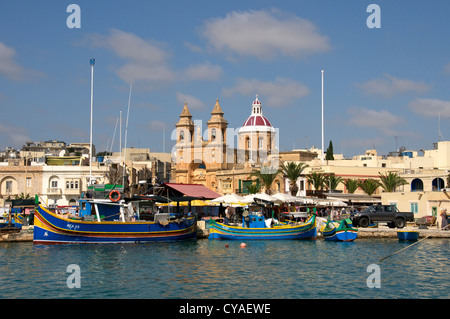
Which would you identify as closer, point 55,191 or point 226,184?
point 55,191

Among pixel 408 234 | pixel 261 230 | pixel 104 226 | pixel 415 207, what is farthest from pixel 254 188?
pixel 104 226

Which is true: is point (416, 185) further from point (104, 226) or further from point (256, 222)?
point (104, 226)

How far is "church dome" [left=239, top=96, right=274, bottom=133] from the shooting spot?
305 feet

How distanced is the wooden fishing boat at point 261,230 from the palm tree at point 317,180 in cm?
2163

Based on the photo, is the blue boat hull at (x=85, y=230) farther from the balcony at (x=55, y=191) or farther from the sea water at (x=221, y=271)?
the balcony at (x=55, y=191)

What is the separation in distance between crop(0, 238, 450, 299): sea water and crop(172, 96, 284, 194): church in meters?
48.8

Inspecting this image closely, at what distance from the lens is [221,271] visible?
24.7 meters

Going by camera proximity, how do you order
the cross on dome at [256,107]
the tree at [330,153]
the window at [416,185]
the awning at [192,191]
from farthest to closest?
1. the cross on dome at [256,107]
2. the tree at [330,153]
3. the window at [416,185]
4. the awning at [192,191]

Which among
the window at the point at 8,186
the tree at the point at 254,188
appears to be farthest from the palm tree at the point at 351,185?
the window at the point at 8,186

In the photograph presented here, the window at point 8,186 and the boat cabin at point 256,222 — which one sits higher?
the window at point 8,186

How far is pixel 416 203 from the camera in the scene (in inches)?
1912

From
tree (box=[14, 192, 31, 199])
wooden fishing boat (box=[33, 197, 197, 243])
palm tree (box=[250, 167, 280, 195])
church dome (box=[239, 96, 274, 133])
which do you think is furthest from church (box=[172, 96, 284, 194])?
wooden fishing boat (box=[33, 197, 197, 243])

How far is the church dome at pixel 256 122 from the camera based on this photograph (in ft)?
305

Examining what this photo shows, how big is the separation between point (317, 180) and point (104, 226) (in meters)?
32.0
